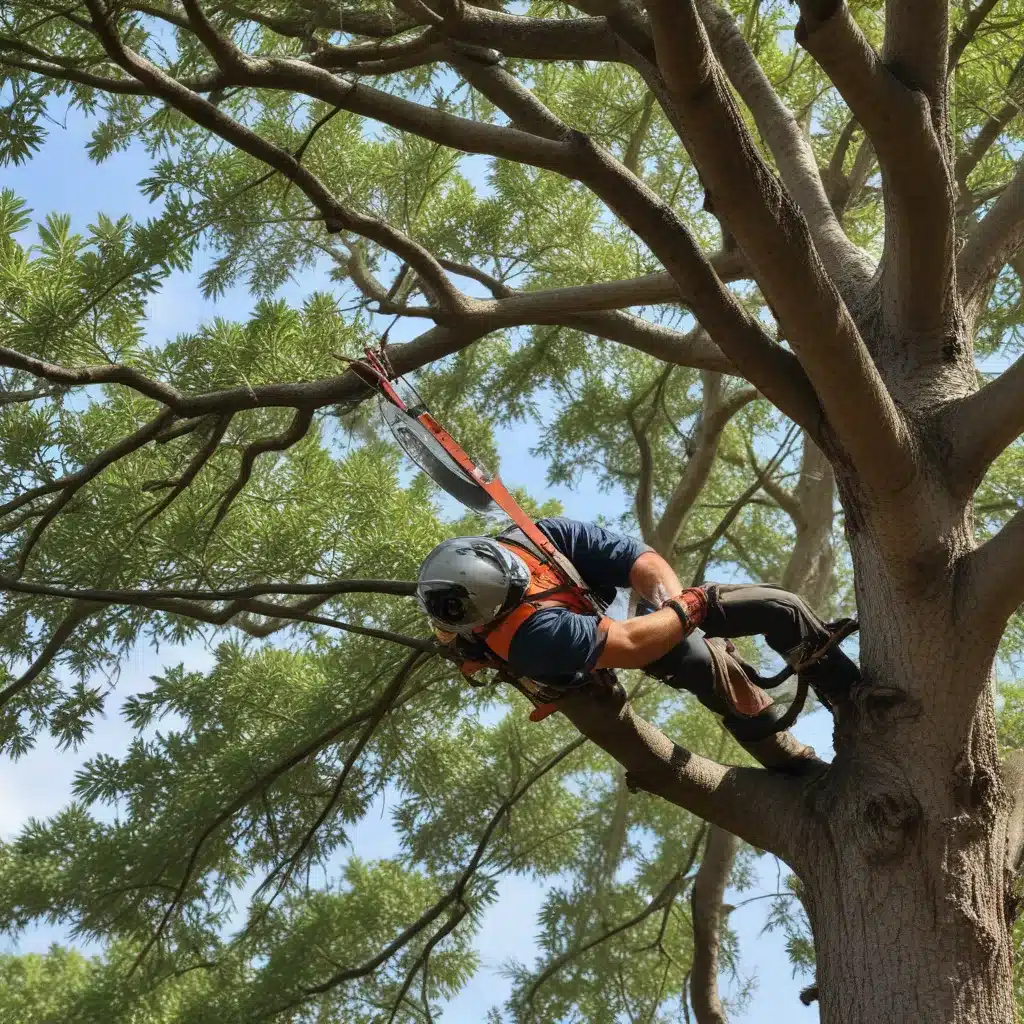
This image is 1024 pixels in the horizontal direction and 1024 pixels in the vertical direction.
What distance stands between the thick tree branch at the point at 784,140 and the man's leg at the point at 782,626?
1032 millimetres

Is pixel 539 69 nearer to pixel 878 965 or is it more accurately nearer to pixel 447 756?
pixel 447 756

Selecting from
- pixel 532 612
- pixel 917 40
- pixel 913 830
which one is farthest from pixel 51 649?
pixel 917 40

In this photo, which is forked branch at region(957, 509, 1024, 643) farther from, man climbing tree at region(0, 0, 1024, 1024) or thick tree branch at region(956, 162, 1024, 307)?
thick tree branch at region(956, 162, 1024, 307)

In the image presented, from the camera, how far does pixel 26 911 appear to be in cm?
492

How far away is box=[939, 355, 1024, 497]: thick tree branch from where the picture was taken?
107 inches

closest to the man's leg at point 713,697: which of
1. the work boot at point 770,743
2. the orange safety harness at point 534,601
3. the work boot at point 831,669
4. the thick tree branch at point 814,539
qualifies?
the work boot at point 770,743

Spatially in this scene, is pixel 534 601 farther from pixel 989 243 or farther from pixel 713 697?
pixel 989 243

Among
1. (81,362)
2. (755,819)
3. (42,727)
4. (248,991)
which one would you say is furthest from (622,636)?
(248,991)

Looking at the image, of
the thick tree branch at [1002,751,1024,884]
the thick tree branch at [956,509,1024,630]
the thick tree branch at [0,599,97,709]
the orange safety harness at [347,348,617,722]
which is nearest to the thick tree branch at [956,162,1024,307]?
the thick tree branch at [956,509,1024,630]

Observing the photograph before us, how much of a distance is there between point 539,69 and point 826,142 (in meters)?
1.53

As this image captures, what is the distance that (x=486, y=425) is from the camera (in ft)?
23.2

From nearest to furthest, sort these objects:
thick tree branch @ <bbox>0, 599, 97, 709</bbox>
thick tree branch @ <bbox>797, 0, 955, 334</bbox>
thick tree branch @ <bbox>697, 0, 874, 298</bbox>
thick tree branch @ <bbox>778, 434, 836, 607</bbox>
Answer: thick tree branch @ <bbox>797, 0, 955, 334</bbox>
thick tree branch @ <bbox>697, 0, 874, 298</bbox>
thick tree branch @ <bbox>0, 599, 97, 709</bbox>
thick tree branch @ <bbox>778, 434, 836, 607</bbox>

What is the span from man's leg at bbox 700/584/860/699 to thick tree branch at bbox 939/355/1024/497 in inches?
18.7

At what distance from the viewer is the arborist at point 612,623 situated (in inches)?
→ 106
